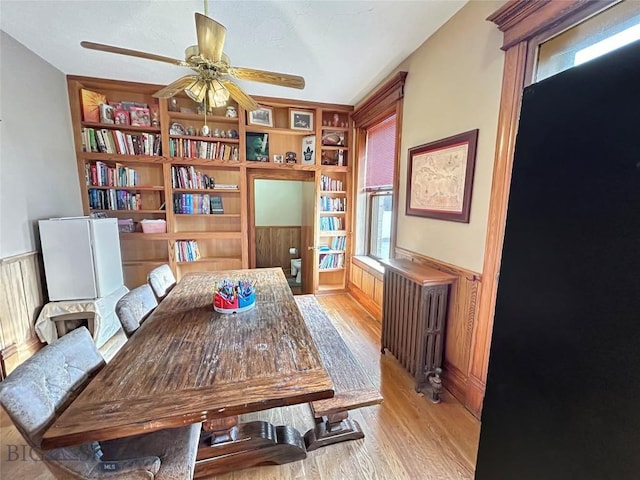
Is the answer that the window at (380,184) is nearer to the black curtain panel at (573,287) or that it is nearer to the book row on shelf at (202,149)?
the book row on shelf at (202,149)

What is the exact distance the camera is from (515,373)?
0.56m

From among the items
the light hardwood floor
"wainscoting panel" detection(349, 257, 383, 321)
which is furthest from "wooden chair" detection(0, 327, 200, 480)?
"wainscoting panel" detection(349, 257, 383, 321)

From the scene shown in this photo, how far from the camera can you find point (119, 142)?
327cm

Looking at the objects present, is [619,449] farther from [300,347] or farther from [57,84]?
[57,84]

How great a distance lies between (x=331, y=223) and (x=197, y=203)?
6.08 ft

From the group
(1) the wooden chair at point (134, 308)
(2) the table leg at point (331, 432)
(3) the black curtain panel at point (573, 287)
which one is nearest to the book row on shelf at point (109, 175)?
(1) the wooden chair at point (134, 308)

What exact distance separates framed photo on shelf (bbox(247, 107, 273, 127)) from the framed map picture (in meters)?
2.07

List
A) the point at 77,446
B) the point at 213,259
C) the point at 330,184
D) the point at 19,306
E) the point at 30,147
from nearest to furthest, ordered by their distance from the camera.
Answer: the point at 77,446
the point at 19,306
the point at 30,147
the point at 213,259
the point at 330,184

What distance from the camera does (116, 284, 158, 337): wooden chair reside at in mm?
1656

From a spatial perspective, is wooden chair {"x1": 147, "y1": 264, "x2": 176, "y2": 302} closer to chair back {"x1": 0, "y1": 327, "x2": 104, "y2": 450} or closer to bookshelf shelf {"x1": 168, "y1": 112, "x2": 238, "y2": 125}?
chair back {"x1": 0, "y1": 327, "x2": 104, "y2": 450}

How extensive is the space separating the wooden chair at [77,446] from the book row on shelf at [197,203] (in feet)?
8.34

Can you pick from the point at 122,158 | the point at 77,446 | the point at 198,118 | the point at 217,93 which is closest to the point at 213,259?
the point at 122,158

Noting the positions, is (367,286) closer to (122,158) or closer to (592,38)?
(592,38)

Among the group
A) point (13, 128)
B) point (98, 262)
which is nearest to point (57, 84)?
point (13, 128)
